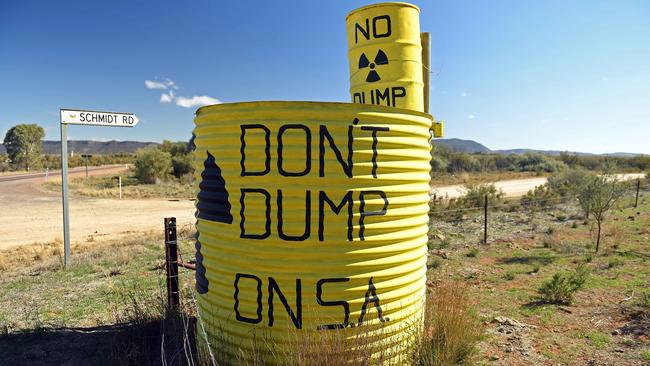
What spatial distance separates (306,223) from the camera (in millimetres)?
2906

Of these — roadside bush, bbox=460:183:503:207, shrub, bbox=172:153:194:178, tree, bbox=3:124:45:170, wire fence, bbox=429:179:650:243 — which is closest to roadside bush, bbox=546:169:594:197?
wire fence, bbox=429:179:650:243

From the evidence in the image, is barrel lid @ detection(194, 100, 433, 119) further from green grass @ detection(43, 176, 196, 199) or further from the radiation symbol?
green grass @ detection(43, 176, 196, 199)

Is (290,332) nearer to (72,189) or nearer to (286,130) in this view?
(286,130)

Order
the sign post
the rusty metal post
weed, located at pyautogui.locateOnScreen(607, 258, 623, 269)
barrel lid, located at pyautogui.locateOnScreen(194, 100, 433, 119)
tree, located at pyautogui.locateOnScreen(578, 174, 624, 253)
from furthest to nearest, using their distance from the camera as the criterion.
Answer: tree, located at pyautogui.locateOnScreen(578, 174, 624, 253) → the sign post → weed, located at pyautogui.locateOnScreen(607, 258, 623, 269) → the rusty metal post → barrel lid, located at pyautogui.locateOnScreen(194, 100, 433, 119)

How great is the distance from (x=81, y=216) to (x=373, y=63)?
17.4 metres

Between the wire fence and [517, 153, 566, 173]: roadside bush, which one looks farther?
[517, 153, 566, 173]: roadside bush

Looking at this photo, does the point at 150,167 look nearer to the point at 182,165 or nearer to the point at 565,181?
the point at 182,165

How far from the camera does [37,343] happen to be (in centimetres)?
466

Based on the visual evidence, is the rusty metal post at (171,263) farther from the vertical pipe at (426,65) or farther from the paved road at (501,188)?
the paved road at (501,188)

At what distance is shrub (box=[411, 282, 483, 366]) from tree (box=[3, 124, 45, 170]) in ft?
239

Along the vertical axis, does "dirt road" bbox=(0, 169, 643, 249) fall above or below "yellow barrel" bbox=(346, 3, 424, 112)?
below

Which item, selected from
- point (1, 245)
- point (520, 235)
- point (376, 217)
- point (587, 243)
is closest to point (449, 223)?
point (520, 235)

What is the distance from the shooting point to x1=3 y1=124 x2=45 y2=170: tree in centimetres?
6200

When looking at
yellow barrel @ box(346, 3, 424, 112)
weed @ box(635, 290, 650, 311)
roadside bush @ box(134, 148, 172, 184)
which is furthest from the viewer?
roadside bush @ box(134, 148, 172, 184)
